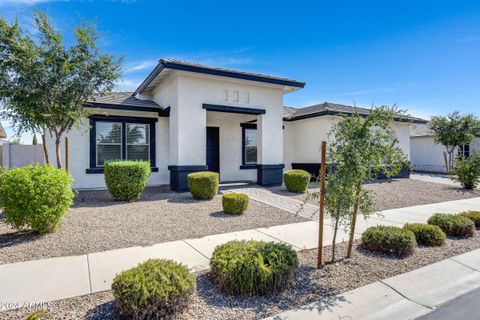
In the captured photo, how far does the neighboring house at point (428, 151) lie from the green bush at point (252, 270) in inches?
995

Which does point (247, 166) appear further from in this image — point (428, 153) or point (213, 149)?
point (428, 153)

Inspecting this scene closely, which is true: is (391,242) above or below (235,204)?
below

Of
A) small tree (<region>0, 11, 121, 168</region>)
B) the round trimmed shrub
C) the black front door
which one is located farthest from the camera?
the black front door

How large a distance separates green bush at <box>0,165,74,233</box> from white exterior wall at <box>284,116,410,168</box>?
456 inches

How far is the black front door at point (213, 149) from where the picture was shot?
1333 cm

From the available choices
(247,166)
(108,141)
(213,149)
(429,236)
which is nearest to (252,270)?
(429,236)

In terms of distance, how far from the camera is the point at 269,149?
12172 mm

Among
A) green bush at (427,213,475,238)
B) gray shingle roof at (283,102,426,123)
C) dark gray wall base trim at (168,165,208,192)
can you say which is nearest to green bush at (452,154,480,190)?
gray shingle roof at (283,102,426,123)

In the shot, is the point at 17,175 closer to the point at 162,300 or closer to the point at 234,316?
the point at 162,300

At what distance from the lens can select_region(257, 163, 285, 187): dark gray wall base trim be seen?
11898 mm

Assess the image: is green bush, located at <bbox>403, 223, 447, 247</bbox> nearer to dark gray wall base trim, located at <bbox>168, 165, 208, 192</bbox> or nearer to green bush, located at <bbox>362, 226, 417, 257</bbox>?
green bush, located at <bbox>362, 226, 417, 257</bbox>

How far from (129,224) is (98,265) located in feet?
7.30

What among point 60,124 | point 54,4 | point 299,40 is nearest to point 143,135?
point 60,124

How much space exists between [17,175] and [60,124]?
14.5 feet
